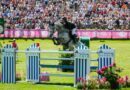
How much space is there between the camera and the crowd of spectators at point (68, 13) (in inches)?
2004

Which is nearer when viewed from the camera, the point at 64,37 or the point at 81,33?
the point at 64,37

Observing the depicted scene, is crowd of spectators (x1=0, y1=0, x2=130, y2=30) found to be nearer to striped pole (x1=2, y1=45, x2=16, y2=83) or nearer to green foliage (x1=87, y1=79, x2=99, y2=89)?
striped pole (x1=2, y1=45, x2=16, y2=83)

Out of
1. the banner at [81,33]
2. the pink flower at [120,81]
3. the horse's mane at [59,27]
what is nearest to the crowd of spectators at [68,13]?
the banner at [81,33]

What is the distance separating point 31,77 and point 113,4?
34.0m

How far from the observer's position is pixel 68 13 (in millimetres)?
52906

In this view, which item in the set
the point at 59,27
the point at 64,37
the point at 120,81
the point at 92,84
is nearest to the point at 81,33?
the point at 64,37

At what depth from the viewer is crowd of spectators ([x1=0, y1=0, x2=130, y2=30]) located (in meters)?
50.9

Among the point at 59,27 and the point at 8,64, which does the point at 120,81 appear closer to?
the point at 8,64

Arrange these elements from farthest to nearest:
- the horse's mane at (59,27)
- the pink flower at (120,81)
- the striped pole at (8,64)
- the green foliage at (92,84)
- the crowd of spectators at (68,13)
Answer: the crowd of spectators at (68,13) → the horse's mane at (59,27) → the striped pole at (8,64) → the pink flower at (120,81) → the green foliage at (92,84)

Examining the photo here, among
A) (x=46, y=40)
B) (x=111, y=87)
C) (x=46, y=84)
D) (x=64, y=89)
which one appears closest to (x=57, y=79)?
(x=46, y=84)

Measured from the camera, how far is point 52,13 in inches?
2077

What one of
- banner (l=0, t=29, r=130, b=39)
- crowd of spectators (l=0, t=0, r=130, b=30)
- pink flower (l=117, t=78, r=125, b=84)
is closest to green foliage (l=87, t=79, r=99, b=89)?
pink flower (l=117, t=78, r=125, b=84)

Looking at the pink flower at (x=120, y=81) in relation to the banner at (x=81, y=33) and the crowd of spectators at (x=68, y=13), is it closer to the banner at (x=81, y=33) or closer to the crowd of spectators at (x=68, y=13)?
the banner at (x=81, y=33)

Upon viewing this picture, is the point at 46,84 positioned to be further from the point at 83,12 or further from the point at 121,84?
the point at 83,12
